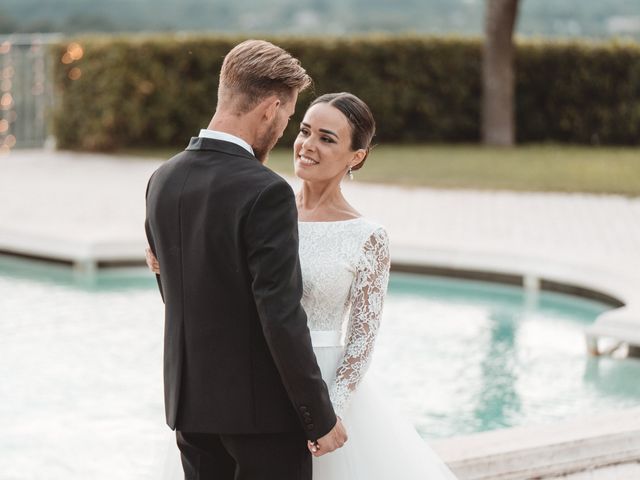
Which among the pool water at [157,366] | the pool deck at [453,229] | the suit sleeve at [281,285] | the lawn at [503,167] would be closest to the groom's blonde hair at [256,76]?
the suit sleeve at [281,285]

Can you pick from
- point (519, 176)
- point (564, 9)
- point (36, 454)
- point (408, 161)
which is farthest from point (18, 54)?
point (564, 9)

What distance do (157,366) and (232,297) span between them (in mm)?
4243

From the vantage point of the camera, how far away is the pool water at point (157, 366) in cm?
530

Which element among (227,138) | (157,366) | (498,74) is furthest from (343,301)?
(498,74)

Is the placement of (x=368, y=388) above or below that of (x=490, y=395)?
above

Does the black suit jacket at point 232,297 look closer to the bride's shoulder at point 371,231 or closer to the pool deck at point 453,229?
the bride's shoulder at point 371,231

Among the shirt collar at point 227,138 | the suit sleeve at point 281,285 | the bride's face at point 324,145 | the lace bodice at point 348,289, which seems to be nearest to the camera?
the suit sleeve at point 281,285

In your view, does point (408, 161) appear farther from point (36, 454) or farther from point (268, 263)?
point (268, 263)

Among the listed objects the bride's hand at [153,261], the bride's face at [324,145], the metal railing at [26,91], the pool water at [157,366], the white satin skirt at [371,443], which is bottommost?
the pool water at [157,366]

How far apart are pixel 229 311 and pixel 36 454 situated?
9.47ft

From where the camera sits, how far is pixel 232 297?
2.49m

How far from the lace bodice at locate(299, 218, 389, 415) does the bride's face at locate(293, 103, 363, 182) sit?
0.18 m

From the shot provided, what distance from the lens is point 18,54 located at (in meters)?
17.4

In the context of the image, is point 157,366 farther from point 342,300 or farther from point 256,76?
point 256,76
